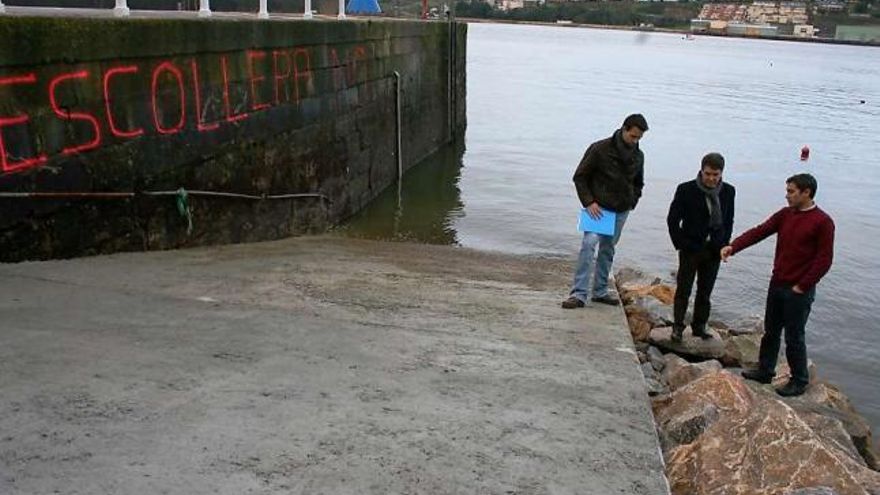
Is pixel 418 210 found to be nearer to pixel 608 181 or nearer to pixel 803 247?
pixel 608 181

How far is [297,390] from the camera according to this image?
4281 millimetres

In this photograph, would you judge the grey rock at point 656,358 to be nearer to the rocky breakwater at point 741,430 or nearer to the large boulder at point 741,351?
the rocky breakwater at point 741,430

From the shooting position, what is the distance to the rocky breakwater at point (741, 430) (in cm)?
429

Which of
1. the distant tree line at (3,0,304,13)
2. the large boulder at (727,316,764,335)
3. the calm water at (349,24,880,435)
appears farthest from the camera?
the calm water at (349,24,880,435)

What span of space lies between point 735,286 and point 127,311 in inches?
382

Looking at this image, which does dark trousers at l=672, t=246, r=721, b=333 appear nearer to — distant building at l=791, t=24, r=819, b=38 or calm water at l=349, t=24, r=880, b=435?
calm water at l=349, t=24, r=880, b=435

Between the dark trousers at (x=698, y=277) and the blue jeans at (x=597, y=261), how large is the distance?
783mm

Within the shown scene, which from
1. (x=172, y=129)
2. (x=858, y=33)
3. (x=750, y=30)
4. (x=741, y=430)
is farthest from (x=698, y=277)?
(x=750, y=30)

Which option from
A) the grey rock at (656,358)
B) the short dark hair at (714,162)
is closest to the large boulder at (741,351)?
the grey rock at (656,358)

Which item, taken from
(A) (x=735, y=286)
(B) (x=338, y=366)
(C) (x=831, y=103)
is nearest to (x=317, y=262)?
(B) (x=338, y=366)

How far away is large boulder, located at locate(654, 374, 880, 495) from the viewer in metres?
4.24

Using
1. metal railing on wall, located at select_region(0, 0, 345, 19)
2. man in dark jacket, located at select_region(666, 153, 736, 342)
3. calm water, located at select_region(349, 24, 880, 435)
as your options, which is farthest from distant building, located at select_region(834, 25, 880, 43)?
man in dark jacket, located at select_region(666, 153, 736, 342)

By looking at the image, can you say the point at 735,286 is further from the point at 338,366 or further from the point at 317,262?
the point at 338,366

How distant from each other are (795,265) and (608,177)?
1.57m
